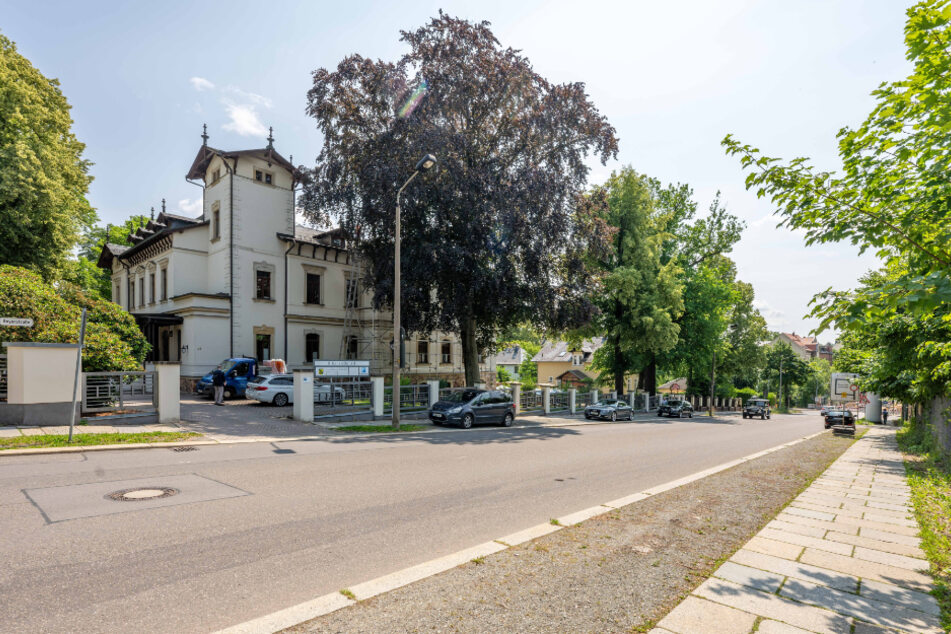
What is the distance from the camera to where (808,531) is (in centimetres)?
671

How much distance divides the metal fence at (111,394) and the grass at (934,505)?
60.7ft

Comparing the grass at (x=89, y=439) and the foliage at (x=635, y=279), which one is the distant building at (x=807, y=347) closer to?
the foliage at (x=635, y=279)

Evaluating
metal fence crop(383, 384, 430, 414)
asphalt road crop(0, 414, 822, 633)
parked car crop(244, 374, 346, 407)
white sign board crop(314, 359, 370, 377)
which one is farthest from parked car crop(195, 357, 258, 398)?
asphalt road crop(0, 414, 822, 633)

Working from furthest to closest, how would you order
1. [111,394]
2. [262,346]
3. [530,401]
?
[262,346] → [530,401] → [111,394]

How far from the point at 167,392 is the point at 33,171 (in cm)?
1555

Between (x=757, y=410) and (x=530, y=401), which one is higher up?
(x=530, y=401)

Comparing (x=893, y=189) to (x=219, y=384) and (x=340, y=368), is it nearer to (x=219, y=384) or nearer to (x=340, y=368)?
(x=340, y=368)

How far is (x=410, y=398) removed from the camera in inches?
926

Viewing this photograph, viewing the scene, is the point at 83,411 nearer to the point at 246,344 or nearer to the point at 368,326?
the point at 246,344

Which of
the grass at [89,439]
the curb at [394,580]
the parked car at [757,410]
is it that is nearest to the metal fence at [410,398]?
the grass at [89,439]

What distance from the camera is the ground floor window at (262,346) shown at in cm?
3162

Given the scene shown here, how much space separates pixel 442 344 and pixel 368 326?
258 inches

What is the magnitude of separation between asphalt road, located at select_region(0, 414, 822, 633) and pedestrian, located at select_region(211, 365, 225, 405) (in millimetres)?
11802

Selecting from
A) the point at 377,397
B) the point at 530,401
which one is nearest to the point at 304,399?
the point at 377,397
